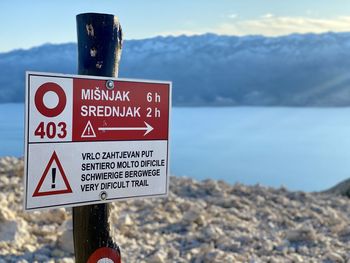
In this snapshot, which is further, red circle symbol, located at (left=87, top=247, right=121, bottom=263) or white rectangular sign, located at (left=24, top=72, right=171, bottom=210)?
red circle symbol, located at (left=87, top=247, right=121, bottom=263)

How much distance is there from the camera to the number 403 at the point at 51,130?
2.32 metres

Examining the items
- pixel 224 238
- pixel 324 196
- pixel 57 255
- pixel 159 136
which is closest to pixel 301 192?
pixel 324 196

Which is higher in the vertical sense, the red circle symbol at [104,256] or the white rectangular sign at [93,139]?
the white rectangular sign at [93,139]

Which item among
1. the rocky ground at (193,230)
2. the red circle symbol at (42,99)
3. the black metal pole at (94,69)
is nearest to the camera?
the red circle symbol at (42,99)

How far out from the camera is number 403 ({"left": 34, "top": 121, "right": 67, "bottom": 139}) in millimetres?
2320

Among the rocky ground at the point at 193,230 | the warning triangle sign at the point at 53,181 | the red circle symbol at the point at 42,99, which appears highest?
the red circle symbol at the point at 42,99

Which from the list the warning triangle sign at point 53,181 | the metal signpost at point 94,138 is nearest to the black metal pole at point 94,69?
the metal signpost at point 94,138

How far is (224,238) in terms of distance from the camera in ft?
16.6

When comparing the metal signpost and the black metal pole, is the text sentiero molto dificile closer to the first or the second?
the metal signpost

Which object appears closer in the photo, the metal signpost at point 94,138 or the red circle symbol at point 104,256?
the metal signpost at point 94,138

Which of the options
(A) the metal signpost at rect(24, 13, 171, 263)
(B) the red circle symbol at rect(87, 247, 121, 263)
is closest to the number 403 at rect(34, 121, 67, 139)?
(A) the metal signpost at rect(24, 13, 171, 263)

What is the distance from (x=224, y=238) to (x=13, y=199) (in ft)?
7.60

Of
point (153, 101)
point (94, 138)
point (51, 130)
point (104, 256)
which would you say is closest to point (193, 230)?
point (104, 256)

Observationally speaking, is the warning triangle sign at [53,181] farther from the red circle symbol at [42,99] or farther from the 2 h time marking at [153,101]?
the 2 h time marking at [153,101]
